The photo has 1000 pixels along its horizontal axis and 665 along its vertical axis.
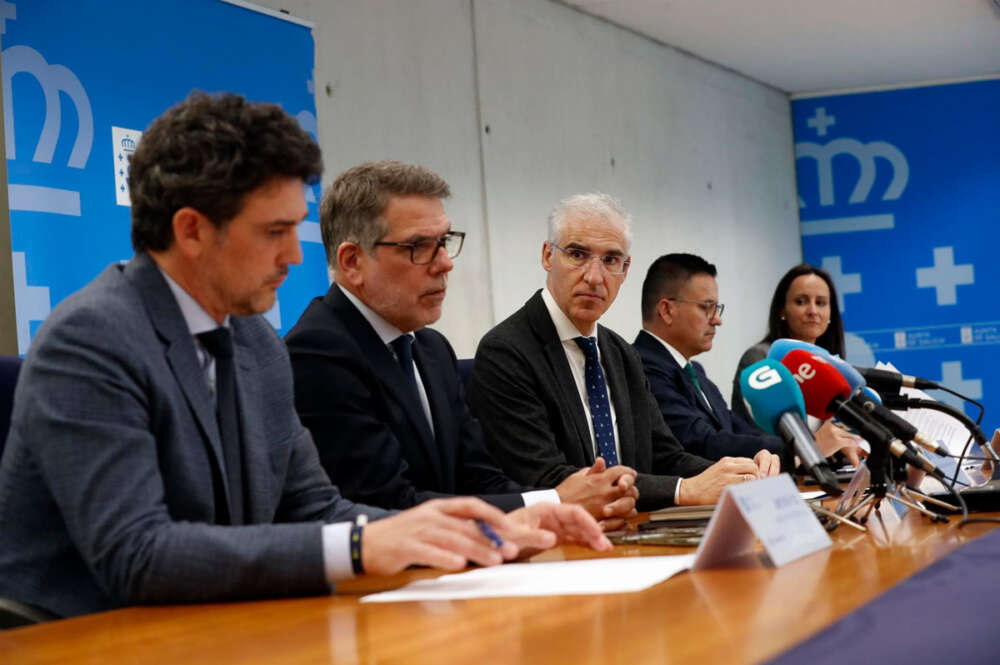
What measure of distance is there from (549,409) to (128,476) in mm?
1677

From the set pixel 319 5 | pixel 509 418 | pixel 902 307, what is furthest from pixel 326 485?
pixel 902 307

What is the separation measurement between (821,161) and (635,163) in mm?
2696

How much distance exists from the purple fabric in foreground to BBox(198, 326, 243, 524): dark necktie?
877mm

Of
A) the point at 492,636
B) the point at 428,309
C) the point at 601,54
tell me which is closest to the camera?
the point at 492,636

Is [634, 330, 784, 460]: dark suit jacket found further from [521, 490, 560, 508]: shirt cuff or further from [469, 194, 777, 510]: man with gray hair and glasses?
[521, 490, 560, 508]: shirt cuff

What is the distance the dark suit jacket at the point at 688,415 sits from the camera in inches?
150

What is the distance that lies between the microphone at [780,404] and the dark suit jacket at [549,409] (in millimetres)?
950

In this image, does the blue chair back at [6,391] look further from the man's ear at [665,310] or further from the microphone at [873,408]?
the man's ear at [665,310]

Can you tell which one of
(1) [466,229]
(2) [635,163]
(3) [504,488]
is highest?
(2) [635,163]

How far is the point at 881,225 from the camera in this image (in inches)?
343

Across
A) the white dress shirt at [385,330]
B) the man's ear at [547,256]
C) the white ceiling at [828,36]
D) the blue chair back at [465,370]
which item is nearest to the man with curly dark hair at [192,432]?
the white dress shirt at [385,330]

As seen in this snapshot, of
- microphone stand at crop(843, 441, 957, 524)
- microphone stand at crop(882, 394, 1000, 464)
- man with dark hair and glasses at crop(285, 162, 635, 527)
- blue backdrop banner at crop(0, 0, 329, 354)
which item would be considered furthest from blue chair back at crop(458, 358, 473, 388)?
microphone stand at crop(843, 441, 957, 524)

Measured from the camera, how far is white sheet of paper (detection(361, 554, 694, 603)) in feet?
4.54

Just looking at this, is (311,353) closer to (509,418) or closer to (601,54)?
(509,418)
